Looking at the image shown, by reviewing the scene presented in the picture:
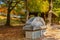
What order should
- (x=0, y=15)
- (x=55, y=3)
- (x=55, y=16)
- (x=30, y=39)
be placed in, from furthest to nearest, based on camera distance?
(x=0, y=15) < (x=55, y=16) < (x=55, y=3) < (x=30, y=39)

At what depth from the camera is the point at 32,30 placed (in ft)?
32.7

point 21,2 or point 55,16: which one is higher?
point 21,2

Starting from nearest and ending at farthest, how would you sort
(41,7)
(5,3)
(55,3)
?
1. (41,7)
2. (5,3)
3. (55,3)

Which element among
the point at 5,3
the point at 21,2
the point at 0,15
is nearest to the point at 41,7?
the point at 21,2

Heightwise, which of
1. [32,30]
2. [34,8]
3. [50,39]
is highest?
[34,8]

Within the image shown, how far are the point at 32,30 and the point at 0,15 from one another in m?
14.4

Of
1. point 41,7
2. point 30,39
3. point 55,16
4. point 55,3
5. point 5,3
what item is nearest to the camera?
point 30,39

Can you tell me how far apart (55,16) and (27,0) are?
7.74 metres

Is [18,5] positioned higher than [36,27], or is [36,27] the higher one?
[18,5]

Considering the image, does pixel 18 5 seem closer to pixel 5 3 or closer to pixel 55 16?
pixel 5 3

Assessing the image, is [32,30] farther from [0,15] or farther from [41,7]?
[0,15]

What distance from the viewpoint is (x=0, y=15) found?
23609 millimetres

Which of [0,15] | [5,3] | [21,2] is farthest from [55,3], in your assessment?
[0,15]

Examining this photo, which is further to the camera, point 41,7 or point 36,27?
point 41,7
